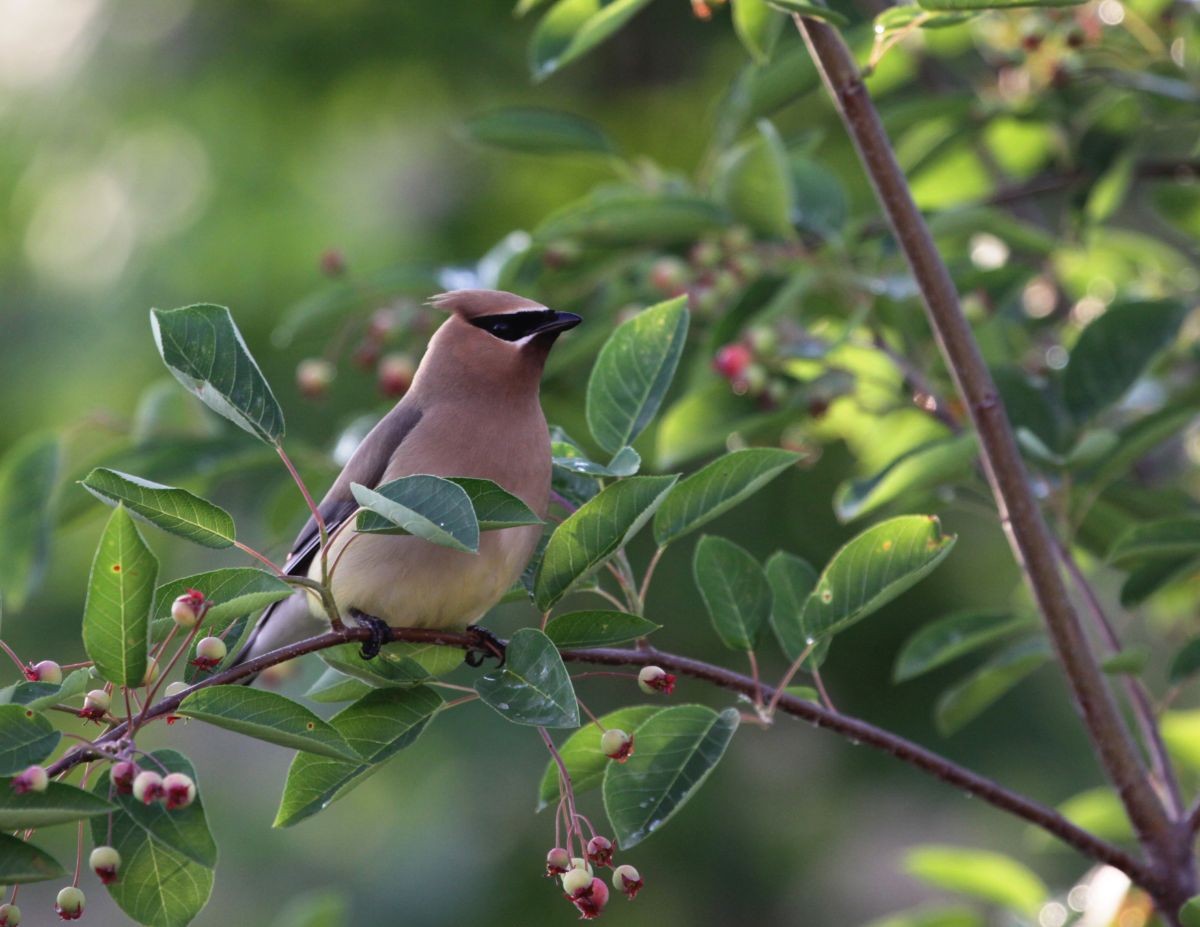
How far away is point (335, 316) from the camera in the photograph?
346cm

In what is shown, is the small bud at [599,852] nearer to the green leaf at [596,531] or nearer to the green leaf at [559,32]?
the green leaf at [596,531]

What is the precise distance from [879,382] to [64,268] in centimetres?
471

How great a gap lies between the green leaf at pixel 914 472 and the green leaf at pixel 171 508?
47.3 inches

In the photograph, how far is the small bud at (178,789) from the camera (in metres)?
1.63

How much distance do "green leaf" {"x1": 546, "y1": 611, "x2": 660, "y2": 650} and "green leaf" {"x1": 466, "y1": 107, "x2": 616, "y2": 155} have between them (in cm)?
153

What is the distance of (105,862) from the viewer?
165cm

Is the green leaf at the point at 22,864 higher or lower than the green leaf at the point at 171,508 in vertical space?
lower

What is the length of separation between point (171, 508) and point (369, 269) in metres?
4.12

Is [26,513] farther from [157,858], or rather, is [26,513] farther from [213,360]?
[157,858]

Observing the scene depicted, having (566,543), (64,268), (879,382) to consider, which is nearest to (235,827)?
(64,268)

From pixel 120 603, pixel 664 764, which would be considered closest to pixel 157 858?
pixel 120 603

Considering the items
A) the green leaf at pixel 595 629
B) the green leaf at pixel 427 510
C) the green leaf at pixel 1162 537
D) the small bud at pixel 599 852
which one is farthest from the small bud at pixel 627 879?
the green leaf at pixel 1162 537

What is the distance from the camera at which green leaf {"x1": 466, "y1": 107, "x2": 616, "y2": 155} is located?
321cm

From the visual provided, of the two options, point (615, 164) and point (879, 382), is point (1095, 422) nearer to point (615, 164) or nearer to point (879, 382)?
point (879, 382)
